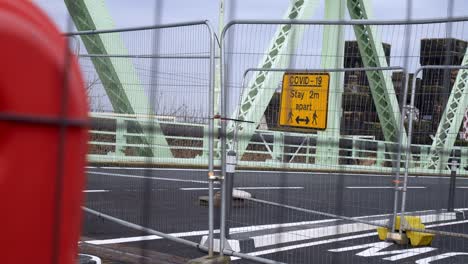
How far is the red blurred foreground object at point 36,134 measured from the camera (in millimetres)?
953

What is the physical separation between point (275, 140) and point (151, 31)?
1.35m

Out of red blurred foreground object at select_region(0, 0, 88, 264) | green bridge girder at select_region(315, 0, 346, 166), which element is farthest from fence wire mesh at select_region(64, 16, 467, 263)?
red blurred foreground object at select_region(0, 0, 88, 264)

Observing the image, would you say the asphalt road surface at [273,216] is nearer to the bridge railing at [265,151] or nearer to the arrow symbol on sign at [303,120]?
the bridge railing at [265,151]

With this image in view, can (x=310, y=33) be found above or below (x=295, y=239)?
above

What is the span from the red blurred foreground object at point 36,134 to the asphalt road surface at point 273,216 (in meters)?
4.46

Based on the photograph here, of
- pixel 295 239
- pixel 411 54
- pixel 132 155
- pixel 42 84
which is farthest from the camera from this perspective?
pixel 295 239

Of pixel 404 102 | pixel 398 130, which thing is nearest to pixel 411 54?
pixel 398 130

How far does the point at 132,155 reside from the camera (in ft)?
20.1

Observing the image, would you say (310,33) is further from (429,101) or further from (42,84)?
(42,84)

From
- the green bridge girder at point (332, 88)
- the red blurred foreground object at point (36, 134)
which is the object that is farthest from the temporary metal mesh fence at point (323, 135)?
the red blurred foreground object at point (36, 134)

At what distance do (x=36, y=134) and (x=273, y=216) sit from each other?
6.25 meters

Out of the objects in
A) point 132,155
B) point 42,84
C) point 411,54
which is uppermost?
point 411,54

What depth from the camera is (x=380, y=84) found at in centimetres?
589

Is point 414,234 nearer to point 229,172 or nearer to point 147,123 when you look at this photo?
point 229,172
